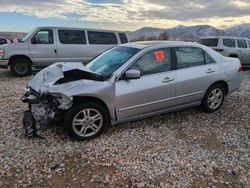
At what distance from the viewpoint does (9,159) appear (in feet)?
12.1

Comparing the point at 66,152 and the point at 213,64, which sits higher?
the point at 213,64

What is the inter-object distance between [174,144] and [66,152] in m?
1.70

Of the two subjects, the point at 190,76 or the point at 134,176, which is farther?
the point at 190,76

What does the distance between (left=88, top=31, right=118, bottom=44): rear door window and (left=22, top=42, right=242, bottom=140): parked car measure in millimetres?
5438

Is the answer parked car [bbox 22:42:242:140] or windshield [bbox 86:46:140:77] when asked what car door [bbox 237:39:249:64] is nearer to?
parked car [bbox 22:42:242:140]

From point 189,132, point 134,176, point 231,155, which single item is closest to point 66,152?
point 134,176

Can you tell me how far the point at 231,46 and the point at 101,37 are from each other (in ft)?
21.3

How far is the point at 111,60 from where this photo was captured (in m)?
4.88

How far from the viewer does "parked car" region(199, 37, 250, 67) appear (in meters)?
12.5

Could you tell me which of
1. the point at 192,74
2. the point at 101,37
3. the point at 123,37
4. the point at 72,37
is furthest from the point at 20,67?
the point at 192,74

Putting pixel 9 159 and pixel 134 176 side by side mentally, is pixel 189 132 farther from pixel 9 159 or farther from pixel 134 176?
pixel 9 159

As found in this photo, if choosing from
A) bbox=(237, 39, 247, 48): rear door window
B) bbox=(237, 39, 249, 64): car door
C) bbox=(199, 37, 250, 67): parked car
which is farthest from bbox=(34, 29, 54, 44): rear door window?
bbox=(237, 39, 247, 48): rear door window

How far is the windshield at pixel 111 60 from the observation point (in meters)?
4.55

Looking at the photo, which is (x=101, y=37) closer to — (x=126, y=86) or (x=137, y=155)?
(x=126, y=86)
